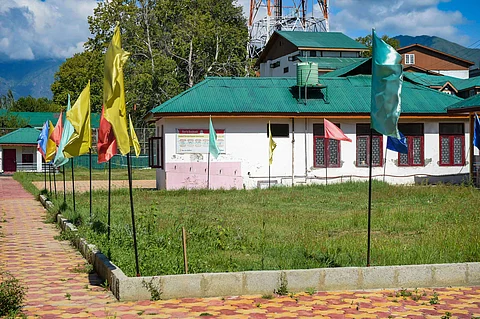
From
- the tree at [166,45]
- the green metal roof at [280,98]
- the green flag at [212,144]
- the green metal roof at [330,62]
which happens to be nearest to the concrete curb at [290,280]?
the green flag at [212,144]

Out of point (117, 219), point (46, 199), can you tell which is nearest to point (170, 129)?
point (46, 199)

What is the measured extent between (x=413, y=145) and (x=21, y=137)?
35.8 meters

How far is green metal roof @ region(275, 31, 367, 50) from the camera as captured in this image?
46.2m

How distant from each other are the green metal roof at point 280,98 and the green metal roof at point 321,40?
52.8 ft

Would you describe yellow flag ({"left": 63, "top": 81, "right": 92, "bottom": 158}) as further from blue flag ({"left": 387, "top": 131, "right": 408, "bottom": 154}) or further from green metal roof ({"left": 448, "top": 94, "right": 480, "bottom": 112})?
green metal roof ({"left": 448, "top": 94, "right": 480, "bottom": 112})

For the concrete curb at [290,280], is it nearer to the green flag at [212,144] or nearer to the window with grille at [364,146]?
the green flag at [212,144]

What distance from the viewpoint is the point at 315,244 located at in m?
11.2

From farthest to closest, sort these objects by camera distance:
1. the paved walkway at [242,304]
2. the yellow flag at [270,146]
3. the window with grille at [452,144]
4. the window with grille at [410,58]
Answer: the window with grille at [410,58], the window with grille at [452,144], the yellow flag at [270,146], the paved walkway at [242,304]

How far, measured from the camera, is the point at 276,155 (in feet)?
89.7

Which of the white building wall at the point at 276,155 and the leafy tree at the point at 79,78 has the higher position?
the leafy tree at the point at 79,78

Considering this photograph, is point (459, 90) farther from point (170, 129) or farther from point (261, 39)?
point (170, 129)

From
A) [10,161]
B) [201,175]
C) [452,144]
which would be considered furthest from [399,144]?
[10,161]

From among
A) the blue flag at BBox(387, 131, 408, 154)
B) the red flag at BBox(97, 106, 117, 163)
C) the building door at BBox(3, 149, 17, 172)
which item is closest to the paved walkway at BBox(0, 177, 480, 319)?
the red flag at BBox(97, 106, 117, 163)

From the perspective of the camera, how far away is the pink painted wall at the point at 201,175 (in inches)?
1038
